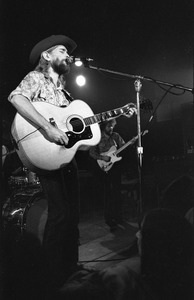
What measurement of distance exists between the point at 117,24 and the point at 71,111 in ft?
3.79

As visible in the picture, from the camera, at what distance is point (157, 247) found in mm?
1774

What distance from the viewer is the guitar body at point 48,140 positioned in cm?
160

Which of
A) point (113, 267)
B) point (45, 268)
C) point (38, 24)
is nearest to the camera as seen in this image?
point (45, 268)

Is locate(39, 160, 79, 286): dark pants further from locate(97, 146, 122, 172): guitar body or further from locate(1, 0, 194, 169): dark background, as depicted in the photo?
locate(97, 146, 122, 172): guitar body

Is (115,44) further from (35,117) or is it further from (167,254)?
(167,254)

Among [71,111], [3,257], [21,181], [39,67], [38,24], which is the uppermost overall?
[38,24]

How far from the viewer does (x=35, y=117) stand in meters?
1.60

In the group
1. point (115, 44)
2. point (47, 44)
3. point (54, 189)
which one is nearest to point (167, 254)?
point (54, 189)

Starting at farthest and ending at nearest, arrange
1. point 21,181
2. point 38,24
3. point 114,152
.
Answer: point 114,152, point 21,181, point 38,24

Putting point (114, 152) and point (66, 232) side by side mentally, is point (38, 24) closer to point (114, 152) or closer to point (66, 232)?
point (66, 232)

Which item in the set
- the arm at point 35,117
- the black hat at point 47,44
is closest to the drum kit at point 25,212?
the arm at point 35,117

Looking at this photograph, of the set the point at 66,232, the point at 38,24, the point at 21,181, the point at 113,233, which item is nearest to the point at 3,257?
the point at 66,232

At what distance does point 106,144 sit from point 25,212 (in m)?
1.84

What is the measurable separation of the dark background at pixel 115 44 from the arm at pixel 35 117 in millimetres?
298
